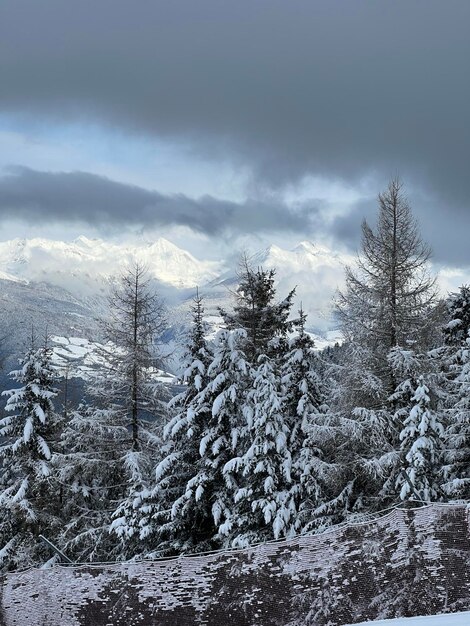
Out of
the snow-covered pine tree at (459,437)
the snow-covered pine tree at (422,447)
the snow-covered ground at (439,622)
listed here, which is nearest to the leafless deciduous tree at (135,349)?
the snow-covered pine tree at (422,447)

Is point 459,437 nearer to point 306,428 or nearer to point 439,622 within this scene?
point 306,428

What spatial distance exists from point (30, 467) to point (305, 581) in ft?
44.9

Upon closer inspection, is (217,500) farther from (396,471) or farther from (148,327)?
(148,327)

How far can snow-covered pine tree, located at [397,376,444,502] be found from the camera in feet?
60.4

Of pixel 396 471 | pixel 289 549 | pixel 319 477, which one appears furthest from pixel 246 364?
pixel 289 549

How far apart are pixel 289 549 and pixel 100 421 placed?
1140 cm

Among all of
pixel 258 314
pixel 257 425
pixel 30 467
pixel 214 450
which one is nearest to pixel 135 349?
pixel 258 314

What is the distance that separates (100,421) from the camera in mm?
24609

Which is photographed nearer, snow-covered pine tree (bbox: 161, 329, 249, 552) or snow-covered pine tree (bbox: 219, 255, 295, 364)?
snow-covered pine tree (bbox: 161, 329, 249, 552)

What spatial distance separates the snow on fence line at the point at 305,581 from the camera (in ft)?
45.7

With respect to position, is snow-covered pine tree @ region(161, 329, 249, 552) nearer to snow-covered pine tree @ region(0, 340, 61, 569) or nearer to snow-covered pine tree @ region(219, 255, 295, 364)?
snow-covered pine tree @ region(219, 255, 295, 364)

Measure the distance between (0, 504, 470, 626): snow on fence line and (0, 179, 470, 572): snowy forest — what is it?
3.42 meters

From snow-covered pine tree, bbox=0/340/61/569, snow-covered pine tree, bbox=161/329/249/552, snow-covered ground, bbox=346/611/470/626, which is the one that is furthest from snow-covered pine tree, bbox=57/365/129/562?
snow-covered ground, bbox=346/611/470/626

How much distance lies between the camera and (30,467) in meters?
25.0
